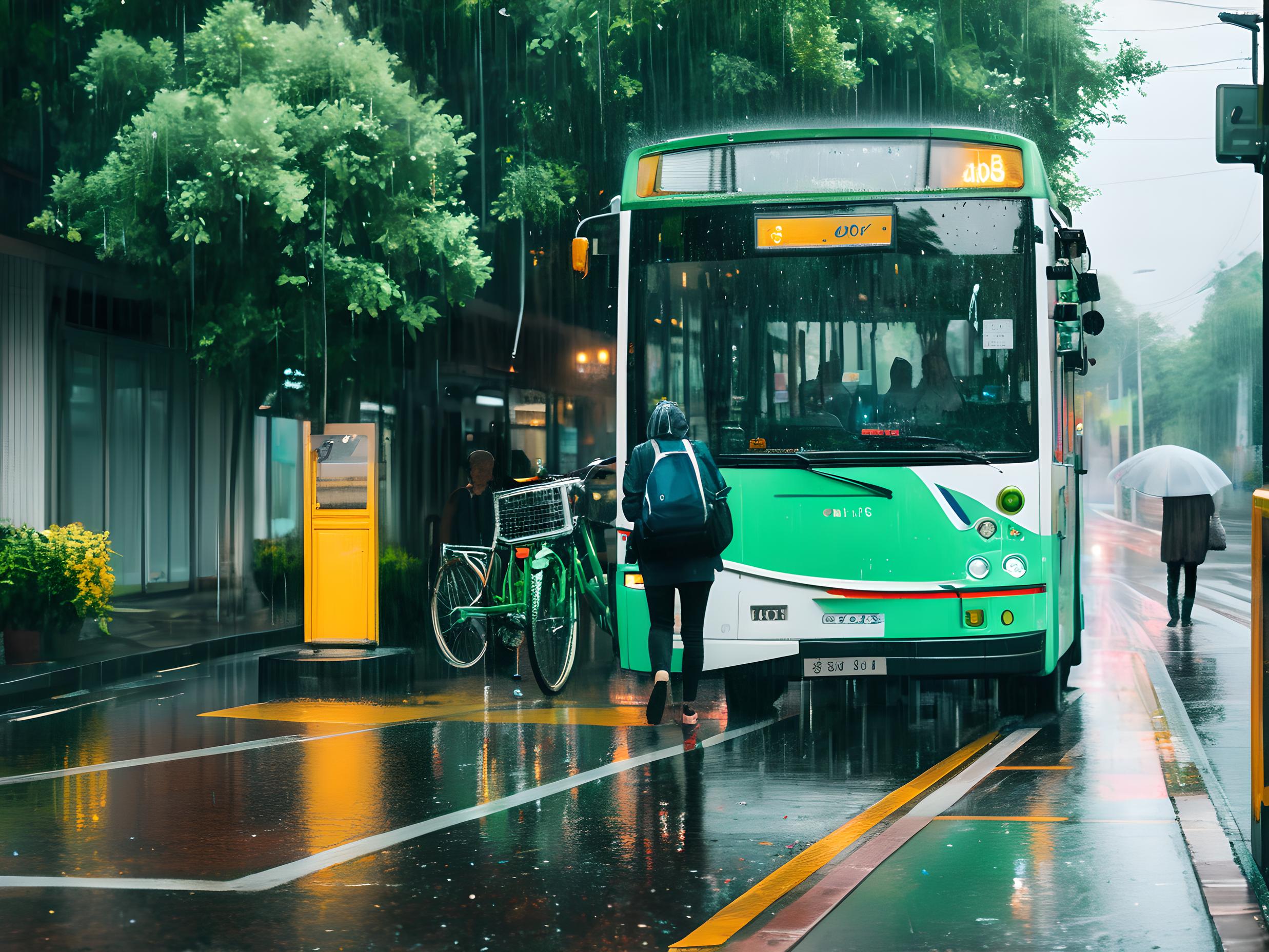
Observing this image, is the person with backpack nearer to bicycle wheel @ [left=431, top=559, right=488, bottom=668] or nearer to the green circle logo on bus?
the green circle logo on bus

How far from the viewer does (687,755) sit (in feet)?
28.4

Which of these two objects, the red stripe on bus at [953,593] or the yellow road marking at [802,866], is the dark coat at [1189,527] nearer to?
the red stripe on bus at [953,593]

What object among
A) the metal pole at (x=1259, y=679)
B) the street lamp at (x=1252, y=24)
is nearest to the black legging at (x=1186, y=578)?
the street lamp at (x=1252, y=24)

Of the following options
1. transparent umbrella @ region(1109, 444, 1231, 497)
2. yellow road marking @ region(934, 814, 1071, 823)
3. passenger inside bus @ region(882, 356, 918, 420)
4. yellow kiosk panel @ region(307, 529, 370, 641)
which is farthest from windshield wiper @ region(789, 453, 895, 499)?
transparent umbrella @ region(1109, 444, 1231, 497)

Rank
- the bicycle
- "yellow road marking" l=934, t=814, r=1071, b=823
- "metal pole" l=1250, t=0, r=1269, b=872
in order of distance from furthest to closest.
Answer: the bicycle < "yellow road marking" l=934, t=814, r=1071, b=823 < "metal pole" l=1250, t=0, r=1269, b=872

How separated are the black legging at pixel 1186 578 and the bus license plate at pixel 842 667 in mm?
8587

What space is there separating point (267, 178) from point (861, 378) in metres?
6.44

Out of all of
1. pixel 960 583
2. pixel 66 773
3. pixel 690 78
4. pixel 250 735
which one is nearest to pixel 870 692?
pixel 960 583

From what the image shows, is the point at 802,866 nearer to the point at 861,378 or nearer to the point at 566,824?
the point at 566,824

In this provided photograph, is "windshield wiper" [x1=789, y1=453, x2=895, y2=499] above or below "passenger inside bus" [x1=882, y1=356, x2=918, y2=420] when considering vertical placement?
below

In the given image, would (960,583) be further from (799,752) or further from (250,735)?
(250,735)

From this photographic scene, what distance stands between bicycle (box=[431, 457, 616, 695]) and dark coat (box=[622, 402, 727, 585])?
1752mm

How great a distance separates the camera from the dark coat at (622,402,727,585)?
9.22 metres

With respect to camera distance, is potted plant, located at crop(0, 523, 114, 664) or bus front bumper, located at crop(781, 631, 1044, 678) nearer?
bus front bumper, located at crop(781, 631, 1044, 678)
